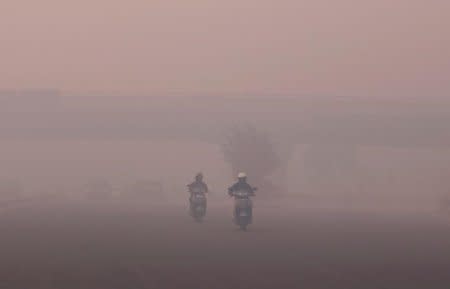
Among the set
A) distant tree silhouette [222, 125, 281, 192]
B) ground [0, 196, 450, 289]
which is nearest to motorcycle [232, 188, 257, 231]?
ground [0, 196, 450, 289]

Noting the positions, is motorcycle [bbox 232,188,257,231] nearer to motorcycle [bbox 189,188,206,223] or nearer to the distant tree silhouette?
motorcycle [bbox 189,188,206,223]

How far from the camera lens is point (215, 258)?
22391 mm

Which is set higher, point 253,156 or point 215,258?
point 253,156

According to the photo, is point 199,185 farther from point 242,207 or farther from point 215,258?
point 215,258

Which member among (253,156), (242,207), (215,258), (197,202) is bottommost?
(215,258)

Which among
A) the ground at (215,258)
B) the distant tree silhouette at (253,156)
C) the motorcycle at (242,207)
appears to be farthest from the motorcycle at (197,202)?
the distant tree silhouette at (253,156)

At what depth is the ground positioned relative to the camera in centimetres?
1702

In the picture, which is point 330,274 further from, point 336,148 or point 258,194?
point 336,148

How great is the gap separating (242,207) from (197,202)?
237 inches

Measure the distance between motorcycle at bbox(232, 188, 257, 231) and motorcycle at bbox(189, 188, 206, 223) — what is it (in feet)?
15.4

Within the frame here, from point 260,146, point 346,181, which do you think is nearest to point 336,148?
point 346,181

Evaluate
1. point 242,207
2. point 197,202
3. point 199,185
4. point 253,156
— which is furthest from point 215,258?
point 253,156

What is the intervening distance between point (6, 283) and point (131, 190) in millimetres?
102399

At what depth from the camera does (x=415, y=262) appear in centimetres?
2192
